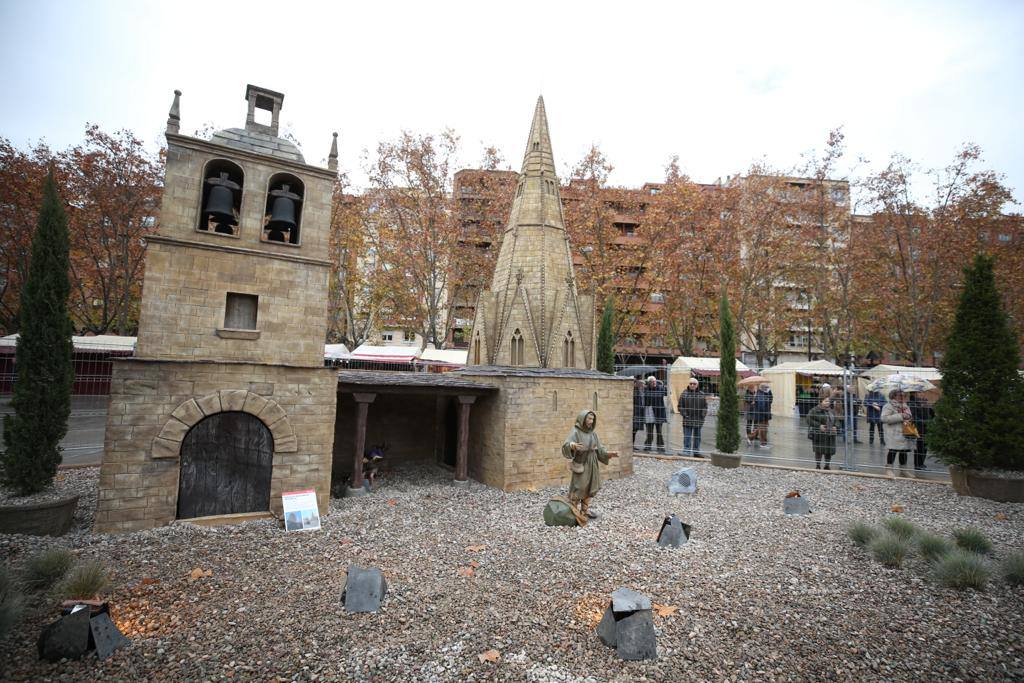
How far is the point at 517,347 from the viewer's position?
12578 millimetres

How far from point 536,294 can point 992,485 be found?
11.4 metres

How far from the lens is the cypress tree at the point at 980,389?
1038 cm

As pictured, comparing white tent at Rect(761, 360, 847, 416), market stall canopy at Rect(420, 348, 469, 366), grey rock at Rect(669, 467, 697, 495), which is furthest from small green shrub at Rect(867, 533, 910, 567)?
market stall canopy at Rect(420, 348, 469, 366)

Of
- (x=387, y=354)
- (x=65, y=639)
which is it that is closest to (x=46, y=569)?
(x=65, y=639)

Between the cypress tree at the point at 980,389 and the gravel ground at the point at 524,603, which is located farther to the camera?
the cypress tree at the point at 980,389

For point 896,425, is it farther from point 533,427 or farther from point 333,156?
point 333,156

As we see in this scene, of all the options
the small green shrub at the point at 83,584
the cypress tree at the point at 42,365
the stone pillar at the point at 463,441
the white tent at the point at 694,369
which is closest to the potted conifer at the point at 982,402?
the white tent at the point at 694,369

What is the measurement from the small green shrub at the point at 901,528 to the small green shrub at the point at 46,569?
12034 mm

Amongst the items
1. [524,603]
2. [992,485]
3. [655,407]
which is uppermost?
[655,407]

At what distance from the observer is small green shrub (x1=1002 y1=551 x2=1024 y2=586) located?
5.92m

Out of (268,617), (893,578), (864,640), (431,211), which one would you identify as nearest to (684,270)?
(431,211)

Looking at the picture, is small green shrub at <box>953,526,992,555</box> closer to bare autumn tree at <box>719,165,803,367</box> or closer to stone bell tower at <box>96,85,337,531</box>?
stone bell tower at <box>96,85,337,531</box>

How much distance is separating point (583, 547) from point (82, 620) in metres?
6.16

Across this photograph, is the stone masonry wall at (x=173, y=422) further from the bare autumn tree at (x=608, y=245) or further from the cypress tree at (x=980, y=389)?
the bare autumn tree at (x=608, y=245)
